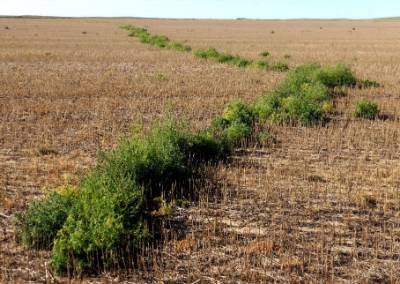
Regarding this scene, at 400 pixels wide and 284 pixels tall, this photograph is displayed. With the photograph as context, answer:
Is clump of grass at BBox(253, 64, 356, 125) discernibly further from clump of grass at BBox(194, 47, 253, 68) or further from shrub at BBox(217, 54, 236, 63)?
shrub at BBox(217, 54, 236, 63)

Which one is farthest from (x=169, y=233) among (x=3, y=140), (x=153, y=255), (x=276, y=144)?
(x=3, y=140)

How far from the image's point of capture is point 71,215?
6621 millimetres

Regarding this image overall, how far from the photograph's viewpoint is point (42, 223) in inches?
273

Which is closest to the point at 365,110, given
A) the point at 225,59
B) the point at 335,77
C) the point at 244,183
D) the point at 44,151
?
the point at 335,77

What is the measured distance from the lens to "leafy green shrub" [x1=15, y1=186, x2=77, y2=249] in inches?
270

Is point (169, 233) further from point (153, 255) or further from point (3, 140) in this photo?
point (3, 140)

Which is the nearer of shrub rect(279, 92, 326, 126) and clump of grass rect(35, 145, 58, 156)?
clump of grass rect(35, 145, 58, 156)

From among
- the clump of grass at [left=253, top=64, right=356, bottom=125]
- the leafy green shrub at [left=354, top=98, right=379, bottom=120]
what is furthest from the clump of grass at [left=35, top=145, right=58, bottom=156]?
the leafy green shrub at [left=354, top=98, right=379, bottom=120]

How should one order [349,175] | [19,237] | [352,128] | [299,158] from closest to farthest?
[19,237]
[349,175]
[299,158]
[352,128]

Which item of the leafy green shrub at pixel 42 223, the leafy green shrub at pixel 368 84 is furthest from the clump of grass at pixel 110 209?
the leafy green shrub at pixel 368 84

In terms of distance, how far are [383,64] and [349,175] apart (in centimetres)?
2269

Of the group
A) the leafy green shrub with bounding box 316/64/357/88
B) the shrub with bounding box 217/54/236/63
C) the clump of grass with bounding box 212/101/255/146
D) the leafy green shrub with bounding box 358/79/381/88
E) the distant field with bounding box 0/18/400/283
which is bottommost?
the distant field with bounding box 0/18/400/283

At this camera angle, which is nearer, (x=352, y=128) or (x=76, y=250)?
(x=76, y=250)

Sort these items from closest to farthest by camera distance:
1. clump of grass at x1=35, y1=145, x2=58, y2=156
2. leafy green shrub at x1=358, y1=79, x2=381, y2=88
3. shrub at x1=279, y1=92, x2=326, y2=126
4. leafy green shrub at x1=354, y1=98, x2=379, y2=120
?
clump of grass at x1=35, y1=145, x2=58, y2=156, shrub at x1=279, y1=92, x2=326, y2=126, leafy green shrub at x1=354, y1=98, x2=379, y2=120, leafy green shrub at x1=358, y1=79, x2=381, y2=88
